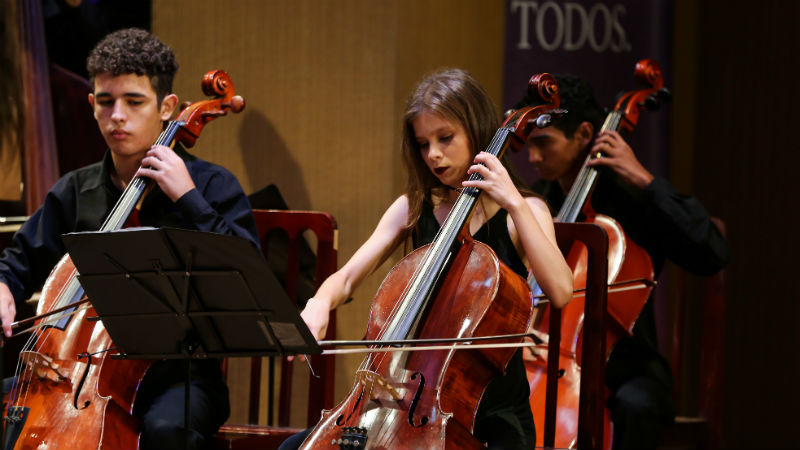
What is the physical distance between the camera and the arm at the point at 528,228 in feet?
6.34

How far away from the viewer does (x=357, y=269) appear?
7.13 feet

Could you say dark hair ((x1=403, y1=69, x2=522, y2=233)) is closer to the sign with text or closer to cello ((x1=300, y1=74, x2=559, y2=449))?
cello ((x1=300, y1=74, x2=559, y2=449))

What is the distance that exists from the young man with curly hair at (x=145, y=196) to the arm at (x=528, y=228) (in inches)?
26.1

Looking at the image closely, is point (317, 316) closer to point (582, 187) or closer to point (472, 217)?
point (472, 217)

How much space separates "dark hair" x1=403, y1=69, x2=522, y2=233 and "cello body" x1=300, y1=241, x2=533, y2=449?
29 centimetres

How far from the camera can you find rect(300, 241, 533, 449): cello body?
1.69 metres

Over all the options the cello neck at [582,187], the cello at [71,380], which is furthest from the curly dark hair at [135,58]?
the cello neck at [582,187]

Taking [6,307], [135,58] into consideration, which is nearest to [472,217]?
[135,58]

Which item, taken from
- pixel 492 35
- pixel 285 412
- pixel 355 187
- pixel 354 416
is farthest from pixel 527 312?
pixel 492 35

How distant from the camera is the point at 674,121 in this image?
3740 mm

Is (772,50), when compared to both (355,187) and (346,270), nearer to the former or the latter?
(355,187)

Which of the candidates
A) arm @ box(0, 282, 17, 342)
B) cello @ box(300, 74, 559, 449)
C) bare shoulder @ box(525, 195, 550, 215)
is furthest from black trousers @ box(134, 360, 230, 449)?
bare shoulder @ box(525, 195, 550, 215)

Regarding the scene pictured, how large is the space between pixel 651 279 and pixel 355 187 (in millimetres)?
888

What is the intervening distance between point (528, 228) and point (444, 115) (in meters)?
0.33
